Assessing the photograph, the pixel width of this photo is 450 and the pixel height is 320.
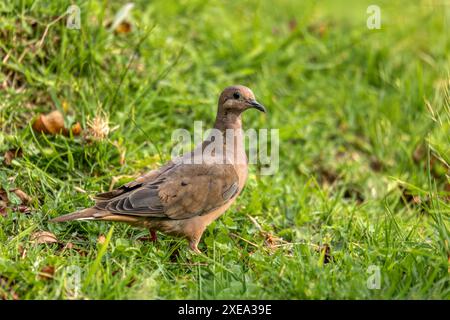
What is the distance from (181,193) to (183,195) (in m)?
0.02

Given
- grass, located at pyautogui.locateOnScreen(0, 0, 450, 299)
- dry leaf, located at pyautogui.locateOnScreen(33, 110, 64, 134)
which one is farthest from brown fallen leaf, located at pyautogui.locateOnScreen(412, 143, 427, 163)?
dry leaf, located at pyautogui.locateOnScreen(33, 110, 64, 134)

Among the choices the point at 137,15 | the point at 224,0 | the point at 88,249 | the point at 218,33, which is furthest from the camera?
the point at 224,0

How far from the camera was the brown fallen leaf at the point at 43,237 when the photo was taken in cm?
460

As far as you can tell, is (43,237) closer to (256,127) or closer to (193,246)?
(193,246)

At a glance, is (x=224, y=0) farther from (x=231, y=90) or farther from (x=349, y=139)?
(x=231, y=90)

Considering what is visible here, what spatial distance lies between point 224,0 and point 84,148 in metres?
3.35

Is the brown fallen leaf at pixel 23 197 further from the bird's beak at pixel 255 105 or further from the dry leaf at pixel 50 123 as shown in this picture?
the bird's beak at pixel 255 105

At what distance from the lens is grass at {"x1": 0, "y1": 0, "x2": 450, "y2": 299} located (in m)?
4.22

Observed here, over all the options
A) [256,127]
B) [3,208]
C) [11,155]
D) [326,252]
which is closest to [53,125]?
[11,155]

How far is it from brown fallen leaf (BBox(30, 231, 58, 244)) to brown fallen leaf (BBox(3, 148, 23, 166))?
0.85 m

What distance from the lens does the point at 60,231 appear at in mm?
4805

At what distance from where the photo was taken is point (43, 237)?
4637 mm

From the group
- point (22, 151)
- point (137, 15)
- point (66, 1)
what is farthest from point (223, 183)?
point (137, 15)

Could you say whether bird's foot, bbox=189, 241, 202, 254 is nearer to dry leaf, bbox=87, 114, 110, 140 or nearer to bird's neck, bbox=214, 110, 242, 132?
bird's neck, bbox=214, 110, 242, 132
